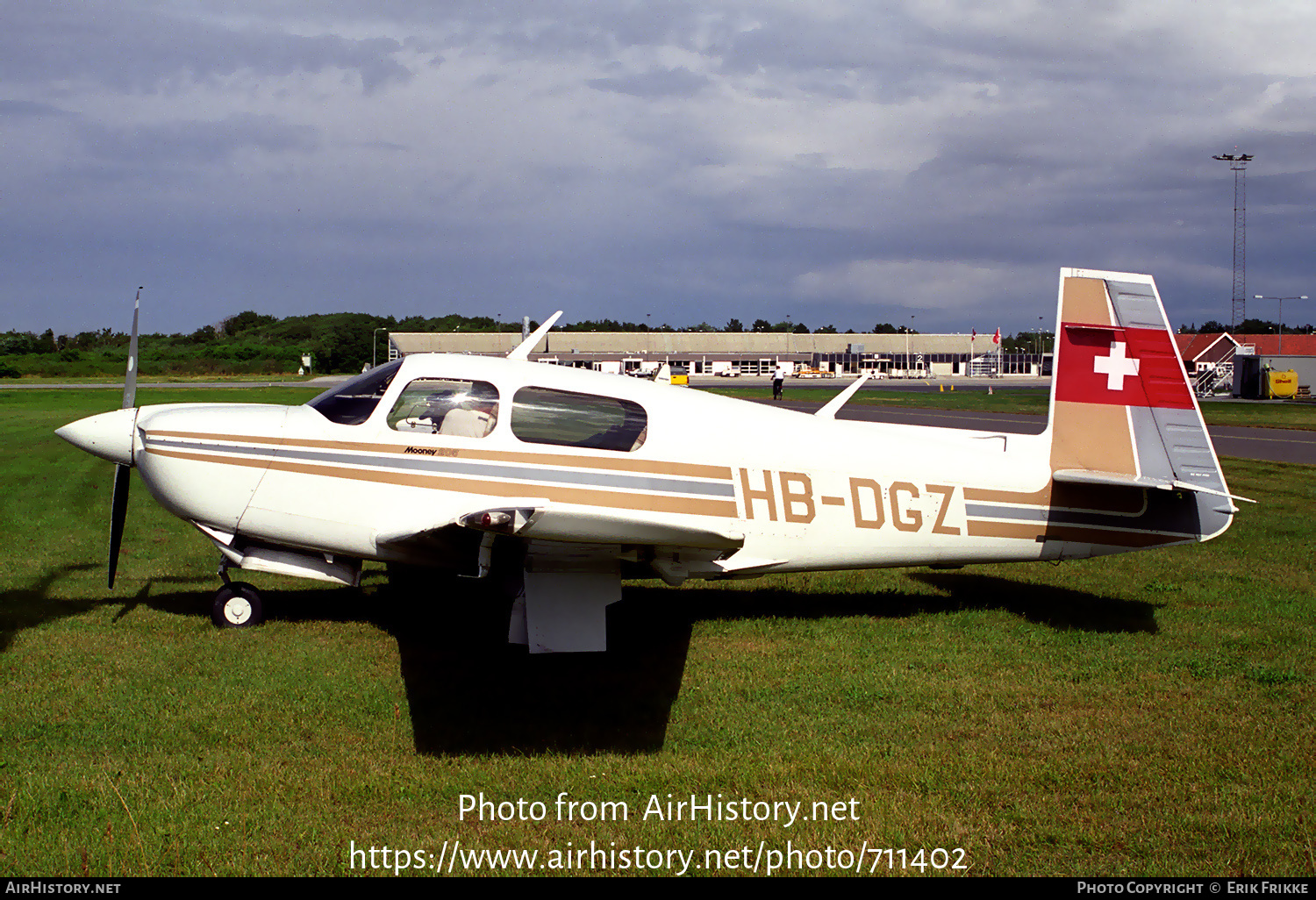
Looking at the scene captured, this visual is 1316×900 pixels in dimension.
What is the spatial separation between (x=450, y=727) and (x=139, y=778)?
5.32 ft

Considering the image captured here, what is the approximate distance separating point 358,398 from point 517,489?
1466mm

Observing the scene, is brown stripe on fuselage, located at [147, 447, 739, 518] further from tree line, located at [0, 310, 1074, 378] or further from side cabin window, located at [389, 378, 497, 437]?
tree line, located at [0, 310, 1074, 378]

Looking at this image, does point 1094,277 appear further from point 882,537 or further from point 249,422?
point 249,422

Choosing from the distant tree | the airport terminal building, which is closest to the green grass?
the airport terminal building

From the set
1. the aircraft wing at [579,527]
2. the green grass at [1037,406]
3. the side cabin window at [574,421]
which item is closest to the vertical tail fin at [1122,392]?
the side cabin window at [574,421]

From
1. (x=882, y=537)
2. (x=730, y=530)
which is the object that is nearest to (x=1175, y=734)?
(x=882, y=537)

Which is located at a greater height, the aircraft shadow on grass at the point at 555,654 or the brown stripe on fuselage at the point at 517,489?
the brown stripe on fuselage at the point at 517,489

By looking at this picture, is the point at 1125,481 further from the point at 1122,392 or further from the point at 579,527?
the point at 579,527

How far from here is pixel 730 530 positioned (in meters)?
6.89

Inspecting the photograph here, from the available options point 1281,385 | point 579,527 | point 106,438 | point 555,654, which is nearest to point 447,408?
point 555,654

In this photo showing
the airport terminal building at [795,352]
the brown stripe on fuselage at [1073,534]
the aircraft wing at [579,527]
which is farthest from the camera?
the airport terminal building at [795,352]

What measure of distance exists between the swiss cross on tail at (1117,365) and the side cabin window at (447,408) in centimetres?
459

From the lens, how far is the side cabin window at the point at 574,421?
6.65m

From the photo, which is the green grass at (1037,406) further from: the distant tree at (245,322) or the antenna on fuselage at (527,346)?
the distant tree at (245,322)
